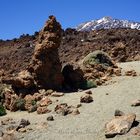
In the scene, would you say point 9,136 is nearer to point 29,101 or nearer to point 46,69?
point 29,101

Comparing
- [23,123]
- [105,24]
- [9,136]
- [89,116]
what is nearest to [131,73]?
[89,116]

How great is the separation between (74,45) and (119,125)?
41.7m

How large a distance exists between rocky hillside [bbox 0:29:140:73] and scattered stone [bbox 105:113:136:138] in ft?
88.8

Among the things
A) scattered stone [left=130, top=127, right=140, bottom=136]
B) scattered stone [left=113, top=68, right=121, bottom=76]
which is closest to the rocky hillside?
scattered stone [left=113, top=68, right=121, bottom=76]

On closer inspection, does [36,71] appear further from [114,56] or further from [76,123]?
[114,56]

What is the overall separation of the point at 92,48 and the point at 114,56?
625 inches

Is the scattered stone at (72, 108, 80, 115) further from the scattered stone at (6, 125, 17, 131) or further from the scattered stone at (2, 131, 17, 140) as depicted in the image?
the scattered stone at (2, 131, 17, 140)

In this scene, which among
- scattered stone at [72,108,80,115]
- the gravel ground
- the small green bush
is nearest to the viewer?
the gravel ground

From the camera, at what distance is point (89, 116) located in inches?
795

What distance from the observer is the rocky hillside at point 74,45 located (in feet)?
167

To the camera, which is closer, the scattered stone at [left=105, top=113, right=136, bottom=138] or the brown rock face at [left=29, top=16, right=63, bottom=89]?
the scattered stone at [left=105, top=113, right=136, bottom=138]

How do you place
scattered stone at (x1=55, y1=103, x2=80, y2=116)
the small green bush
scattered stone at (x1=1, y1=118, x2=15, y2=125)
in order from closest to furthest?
scattered stone at (x1=55, y1=103, x2=80, y2=116)
scattered stone at (x1=1, y1=118, x2=15, y2=125)
the small green bush

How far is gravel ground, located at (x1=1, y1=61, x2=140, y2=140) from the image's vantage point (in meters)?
18.2

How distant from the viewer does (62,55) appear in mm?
54281
